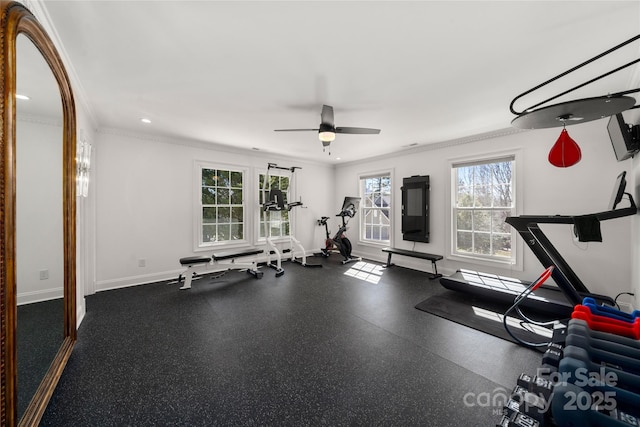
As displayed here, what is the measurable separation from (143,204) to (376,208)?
4.99m

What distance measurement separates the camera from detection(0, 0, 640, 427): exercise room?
1.41 m

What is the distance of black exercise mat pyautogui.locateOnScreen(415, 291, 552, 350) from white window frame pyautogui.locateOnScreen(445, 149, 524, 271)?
977 mm

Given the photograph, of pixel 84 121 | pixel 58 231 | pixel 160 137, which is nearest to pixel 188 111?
pixel 84 121

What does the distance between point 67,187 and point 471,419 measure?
3579mm

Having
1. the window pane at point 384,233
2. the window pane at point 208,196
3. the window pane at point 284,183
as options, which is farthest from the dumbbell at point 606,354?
the window pane at point 284,183

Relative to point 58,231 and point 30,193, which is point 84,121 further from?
point 30,193

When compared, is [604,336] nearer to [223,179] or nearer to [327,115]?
[327,115]

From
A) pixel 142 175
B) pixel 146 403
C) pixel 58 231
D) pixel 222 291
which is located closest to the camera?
pixel 146 403

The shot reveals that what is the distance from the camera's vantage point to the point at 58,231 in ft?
6.15

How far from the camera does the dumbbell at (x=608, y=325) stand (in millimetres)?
1142

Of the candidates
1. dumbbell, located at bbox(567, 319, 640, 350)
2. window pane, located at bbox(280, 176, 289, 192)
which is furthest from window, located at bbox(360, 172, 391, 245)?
dumbbell, located at bbox(567, 319, 640, 350)

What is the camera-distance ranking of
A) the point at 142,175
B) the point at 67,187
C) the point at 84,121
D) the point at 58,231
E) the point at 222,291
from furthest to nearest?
the point at 142,175, the point at 222,291, the point at 84,121, the point at 67,187, the point at 58,231

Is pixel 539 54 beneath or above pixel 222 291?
above

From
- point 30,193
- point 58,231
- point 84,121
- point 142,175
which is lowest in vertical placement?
point 58,231
